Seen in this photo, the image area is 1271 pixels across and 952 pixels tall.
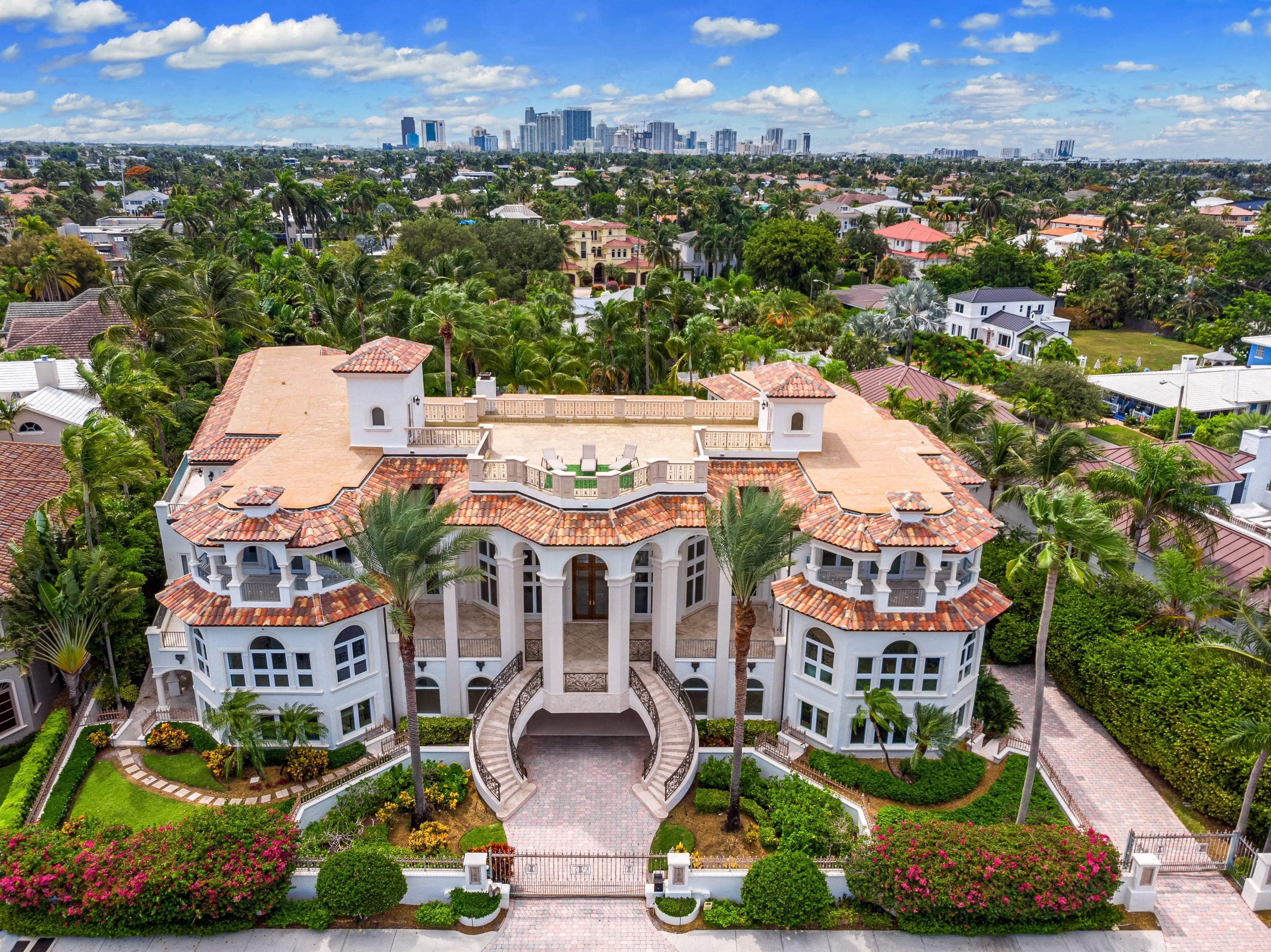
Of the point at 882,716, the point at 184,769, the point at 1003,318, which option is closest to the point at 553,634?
the point at 882,716

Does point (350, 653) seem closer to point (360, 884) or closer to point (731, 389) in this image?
point (360, 884)

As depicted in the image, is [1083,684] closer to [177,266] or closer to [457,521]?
[457,521]

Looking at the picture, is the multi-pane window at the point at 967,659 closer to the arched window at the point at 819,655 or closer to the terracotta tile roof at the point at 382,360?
the arched window at the point at 819,655

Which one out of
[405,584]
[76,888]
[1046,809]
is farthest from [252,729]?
[1046,809]

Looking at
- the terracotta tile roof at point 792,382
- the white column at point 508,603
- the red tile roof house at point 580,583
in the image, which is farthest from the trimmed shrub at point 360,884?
the terracotta tile roof at point 792,382

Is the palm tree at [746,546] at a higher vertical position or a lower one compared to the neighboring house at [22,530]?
higher

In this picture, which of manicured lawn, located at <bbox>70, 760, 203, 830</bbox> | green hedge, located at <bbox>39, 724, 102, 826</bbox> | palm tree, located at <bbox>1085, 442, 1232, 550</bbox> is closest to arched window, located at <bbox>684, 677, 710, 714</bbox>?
manicured lawn, located at <bbox>70, 760, 203, 830</bbox>

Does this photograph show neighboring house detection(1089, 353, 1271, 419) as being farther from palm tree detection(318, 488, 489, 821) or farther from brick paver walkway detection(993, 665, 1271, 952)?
palm tree detection(318, 488, 489, 821)
